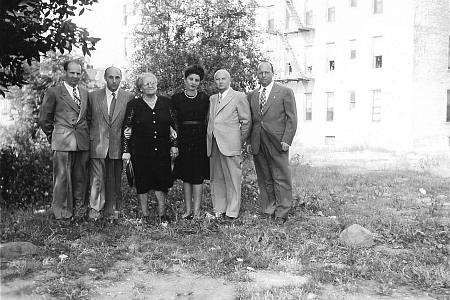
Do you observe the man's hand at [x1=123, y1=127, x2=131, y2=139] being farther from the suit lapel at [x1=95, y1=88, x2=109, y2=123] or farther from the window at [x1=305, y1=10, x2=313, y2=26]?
the window at [x1=305, y1=10, x2=313, y2=26]

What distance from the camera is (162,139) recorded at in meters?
7.64

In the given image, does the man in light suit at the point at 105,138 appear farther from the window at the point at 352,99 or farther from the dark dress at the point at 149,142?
the window at the point at 352,99

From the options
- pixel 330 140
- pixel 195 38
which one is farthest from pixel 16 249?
pixel 330 140

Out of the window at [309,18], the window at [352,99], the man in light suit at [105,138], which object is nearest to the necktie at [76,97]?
the man in light suit at [105,138]

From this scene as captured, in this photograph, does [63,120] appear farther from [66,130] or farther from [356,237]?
[356,237]

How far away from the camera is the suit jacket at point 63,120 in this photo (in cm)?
739

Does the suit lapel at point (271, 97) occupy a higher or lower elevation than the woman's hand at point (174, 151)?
higher

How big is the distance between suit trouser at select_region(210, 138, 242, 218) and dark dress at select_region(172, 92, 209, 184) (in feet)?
0.68

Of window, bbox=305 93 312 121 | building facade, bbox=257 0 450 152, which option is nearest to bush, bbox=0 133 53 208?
building facade, bbox=257 0 450 152

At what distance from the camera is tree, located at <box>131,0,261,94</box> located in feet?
35.5

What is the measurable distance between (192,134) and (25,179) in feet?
11.1

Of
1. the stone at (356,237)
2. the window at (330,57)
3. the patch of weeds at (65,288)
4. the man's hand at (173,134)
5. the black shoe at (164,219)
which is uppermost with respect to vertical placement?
the window at (330,57)

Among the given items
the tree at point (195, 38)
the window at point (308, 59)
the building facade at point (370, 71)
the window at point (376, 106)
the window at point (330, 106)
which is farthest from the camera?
the window at point (308, 59)

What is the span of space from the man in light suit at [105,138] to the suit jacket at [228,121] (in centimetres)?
123
